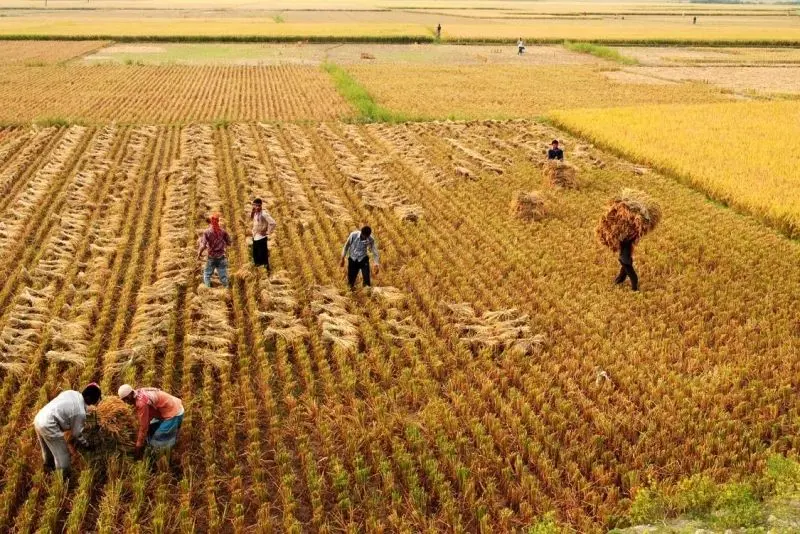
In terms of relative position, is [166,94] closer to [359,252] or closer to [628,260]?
[359,252]

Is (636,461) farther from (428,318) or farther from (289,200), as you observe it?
(289,200)

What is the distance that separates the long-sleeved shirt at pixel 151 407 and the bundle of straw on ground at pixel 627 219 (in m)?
7.68

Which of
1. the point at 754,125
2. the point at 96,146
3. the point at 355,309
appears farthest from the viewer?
the point at 754,125

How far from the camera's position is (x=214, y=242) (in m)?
10.2

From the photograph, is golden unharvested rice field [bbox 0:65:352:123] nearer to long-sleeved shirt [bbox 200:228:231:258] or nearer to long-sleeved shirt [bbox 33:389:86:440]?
long-sleeved shirt [bbox 200:228:231:258]

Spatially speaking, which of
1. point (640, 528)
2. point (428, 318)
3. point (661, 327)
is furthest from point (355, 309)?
point (640, 528)

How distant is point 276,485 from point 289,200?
399 inches

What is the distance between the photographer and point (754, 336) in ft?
30.6

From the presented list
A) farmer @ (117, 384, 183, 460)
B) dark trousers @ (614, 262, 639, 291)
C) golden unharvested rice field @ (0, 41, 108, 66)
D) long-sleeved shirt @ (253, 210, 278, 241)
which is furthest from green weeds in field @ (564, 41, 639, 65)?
farmer @ (117, 384, 183, 460)

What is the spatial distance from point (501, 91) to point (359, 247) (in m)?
26.6

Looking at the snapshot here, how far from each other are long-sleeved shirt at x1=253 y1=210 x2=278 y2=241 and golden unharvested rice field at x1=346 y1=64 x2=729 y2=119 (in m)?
17.7

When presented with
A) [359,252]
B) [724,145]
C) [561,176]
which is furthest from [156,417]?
[724,145]

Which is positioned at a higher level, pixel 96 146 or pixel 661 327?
pixel 96 146

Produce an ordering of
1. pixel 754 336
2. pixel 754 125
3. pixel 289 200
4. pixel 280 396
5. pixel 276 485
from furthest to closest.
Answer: pixel 754 125
pixel 289 200
pixel 754 336
pixel 280 396
pixel 276 485
